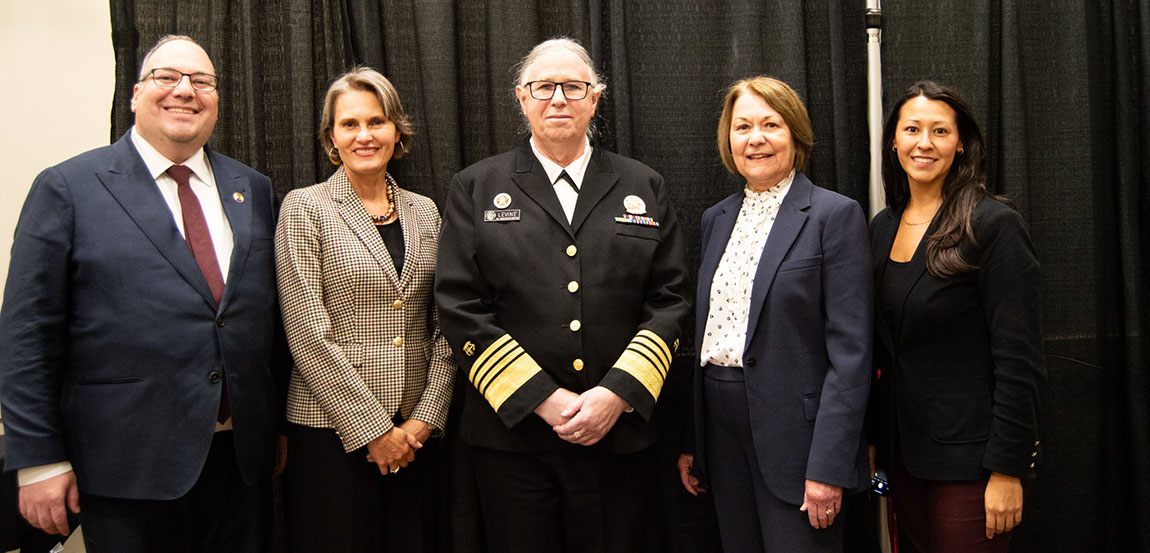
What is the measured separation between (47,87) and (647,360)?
8.46 ft

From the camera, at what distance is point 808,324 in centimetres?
166

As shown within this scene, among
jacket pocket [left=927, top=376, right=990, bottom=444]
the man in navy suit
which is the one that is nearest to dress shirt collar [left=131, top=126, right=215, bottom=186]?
the man in navy suit

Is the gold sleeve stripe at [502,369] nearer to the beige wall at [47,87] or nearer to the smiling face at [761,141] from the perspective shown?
the smiling face at [761,141]

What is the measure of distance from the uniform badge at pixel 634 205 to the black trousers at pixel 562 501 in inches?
25.5

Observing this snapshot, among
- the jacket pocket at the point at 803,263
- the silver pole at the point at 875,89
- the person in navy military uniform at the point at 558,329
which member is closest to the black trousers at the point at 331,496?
the person in navy military uniform at the point at 558,329

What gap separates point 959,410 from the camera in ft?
5.43

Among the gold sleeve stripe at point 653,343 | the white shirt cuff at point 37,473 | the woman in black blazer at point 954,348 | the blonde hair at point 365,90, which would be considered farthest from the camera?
the blonde hair at point 365,90

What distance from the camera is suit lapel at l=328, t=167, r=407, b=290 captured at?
1.82 metres

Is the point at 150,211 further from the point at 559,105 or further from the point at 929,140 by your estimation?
the point at 929,140

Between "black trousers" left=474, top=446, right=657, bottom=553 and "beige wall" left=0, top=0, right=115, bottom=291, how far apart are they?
84.7 inches

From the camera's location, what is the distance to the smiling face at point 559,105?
1767 mm

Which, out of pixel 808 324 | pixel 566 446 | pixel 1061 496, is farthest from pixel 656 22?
pixel 1061 496

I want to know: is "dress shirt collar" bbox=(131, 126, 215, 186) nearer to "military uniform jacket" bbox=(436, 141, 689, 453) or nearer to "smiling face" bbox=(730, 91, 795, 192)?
"military uniform jacket" bbox=(436, 141, 689, 453)

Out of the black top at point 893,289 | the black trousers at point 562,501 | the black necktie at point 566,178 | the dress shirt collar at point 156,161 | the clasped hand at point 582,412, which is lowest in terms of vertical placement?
the black trousers at point 562,501
